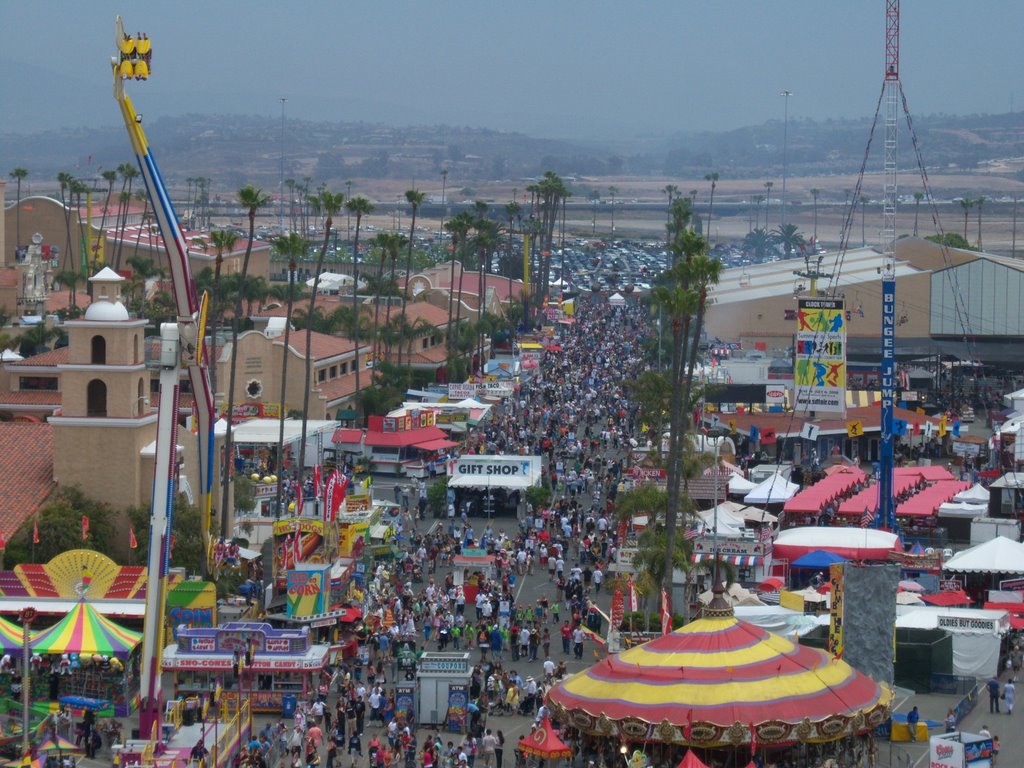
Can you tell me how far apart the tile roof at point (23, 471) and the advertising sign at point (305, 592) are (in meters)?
7.31

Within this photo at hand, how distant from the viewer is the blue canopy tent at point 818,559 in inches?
1708

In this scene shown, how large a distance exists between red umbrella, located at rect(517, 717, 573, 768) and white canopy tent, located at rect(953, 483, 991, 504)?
2418 centimetres

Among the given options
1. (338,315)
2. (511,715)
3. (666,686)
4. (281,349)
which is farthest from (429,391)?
(666,686)

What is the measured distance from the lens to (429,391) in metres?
73.8

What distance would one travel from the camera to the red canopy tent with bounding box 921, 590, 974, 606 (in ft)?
133

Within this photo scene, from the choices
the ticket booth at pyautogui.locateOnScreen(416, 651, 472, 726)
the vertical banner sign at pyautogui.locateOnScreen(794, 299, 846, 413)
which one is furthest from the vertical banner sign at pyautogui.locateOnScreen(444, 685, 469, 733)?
the vertical banner sign at pyautogui.locateOnScreen(794, 299, 846, 413)

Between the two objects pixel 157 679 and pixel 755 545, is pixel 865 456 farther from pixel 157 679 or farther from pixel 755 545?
pixel 157 679

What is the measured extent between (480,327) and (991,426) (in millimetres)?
28580

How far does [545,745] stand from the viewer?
29.0 meters

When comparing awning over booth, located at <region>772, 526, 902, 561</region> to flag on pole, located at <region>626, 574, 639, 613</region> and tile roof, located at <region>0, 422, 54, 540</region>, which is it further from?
tile roof, located at <region>0, 422, 54, 540</region>

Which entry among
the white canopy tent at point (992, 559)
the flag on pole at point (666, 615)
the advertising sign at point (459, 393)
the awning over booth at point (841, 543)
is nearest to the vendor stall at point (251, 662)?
the flag on pole at point (666, 615)

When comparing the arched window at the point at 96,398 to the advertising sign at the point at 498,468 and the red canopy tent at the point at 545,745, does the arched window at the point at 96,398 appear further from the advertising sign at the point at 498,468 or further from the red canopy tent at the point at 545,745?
the red canopy tent at the point at 545,745

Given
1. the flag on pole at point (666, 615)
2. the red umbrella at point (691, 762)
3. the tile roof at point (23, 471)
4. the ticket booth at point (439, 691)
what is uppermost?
the tile roof at point (23, 471)

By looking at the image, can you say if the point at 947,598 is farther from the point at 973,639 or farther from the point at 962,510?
the point at 962,510
